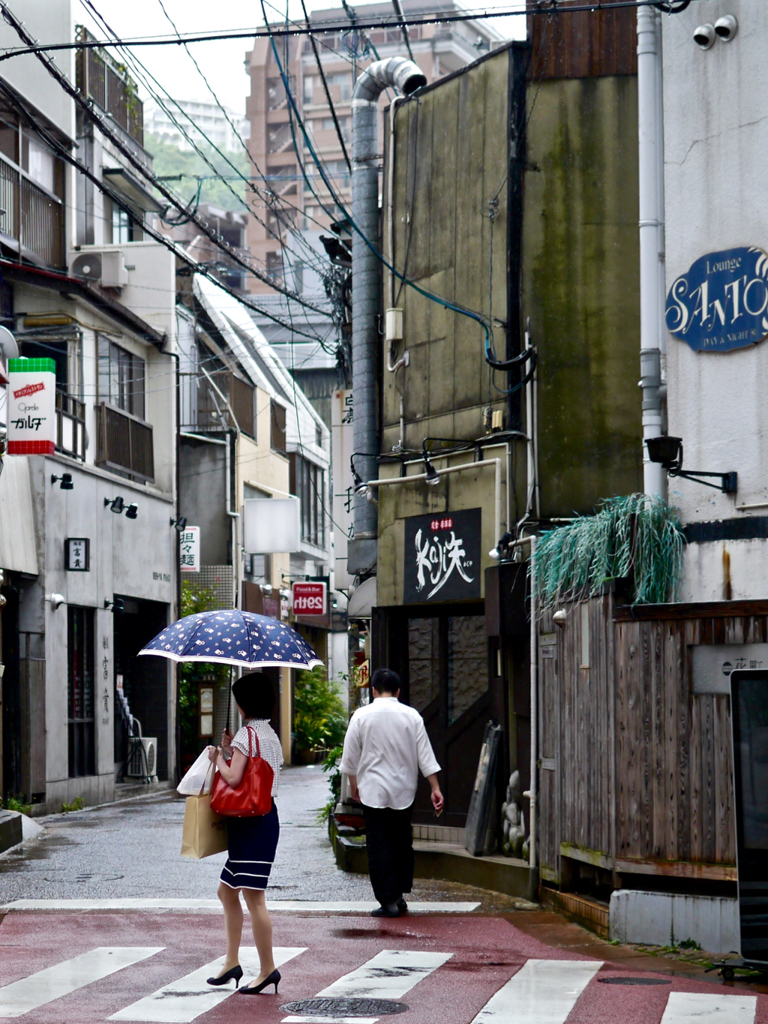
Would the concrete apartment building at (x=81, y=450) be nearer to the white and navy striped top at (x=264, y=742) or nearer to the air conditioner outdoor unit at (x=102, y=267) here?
the air conditioner outdoor unit at (x=102, y=267)

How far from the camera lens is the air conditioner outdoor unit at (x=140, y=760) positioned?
27.8 metres

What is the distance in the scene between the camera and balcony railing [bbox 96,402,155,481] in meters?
26.3

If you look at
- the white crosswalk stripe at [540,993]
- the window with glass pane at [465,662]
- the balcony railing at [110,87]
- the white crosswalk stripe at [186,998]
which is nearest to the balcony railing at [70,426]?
the balcony railing at [110,87]

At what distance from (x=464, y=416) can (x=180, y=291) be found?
20.8m

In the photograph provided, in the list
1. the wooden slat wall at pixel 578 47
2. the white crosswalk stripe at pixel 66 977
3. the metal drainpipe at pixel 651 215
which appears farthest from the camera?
the wooden slat wall at pixel 578 47

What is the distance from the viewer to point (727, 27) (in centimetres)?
1025

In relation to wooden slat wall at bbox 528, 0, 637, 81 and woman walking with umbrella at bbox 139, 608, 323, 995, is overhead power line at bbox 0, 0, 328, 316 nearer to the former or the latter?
wooden slat wall at bbox 528, 0, 637, 81

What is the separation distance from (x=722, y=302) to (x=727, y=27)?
200 cm

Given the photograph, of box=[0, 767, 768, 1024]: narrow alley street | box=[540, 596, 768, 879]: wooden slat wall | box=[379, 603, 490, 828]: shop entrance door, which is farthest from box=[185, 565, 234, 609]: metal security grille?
box=[540, 596, 768, 879]: wooden slat wall

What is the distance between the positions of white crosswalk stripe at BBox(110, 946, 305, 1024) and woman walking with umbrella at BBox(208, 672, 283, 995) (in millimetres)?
123

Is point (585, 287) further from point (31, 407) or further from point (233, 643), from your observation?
point (31, 407)

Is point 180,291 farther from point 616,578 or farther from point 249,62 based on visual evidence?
point 249,62

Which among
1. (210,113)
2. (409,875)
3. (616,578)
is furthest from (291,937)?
(210,113)

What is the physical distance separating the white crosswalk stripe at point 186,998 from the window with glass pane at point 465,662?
5.80m
